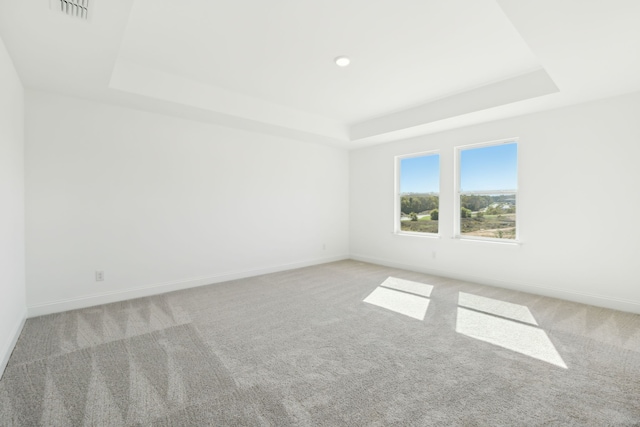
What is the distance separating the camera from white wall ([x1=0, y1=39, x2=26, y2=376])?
221 centimetres

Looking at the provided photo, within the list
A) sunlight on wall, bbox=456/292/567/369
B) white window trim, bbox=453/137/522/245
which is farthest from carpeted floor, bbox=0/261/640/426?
white window trim, bbox=453/137/522/245

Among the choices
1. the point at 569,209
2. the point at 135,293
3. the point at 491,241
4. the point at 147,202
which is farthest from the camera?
the point at 491,241

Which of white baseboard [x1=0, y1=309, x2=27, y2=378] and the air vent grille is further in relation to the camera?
white baseboard [x1=0, y1=309, x2=27, y2=378]

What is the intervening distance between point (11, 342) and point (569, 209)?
5.75m

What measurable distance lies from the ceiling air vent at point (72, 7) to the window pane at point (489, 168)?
4.66 metres

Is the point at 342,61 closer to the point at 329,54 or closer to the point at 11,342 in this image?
the point at 329,54

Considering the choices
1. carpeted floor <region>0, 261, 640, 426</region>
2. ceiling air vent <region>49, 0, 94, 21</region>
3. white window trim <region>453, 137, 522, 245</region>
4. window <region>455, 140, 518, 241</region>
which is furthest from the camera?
window <region>455, 140, 518, 241</region>

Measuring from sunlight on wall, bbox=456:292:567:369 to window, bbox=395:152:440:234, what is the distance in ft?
6.02

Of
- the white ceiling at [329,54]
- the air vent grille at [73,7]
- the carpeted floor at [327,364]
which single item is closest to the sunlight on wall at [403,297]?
the carpeted floor at [327,364]

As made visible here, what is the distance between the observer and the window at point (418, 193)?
16.5ft

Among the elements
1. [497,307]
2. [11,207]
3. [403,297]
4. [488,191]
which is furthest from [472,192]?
[11,207]

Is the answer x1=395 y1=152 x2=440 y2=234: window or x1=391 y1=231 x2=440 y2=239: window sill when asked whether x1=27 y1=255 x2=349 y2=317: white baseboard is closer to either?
x1=391 y1=231 x2=440 y2=239: window sill

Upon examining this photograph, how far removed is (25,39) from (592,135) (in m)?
5.45

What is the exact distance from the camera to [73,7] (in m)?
1.85
